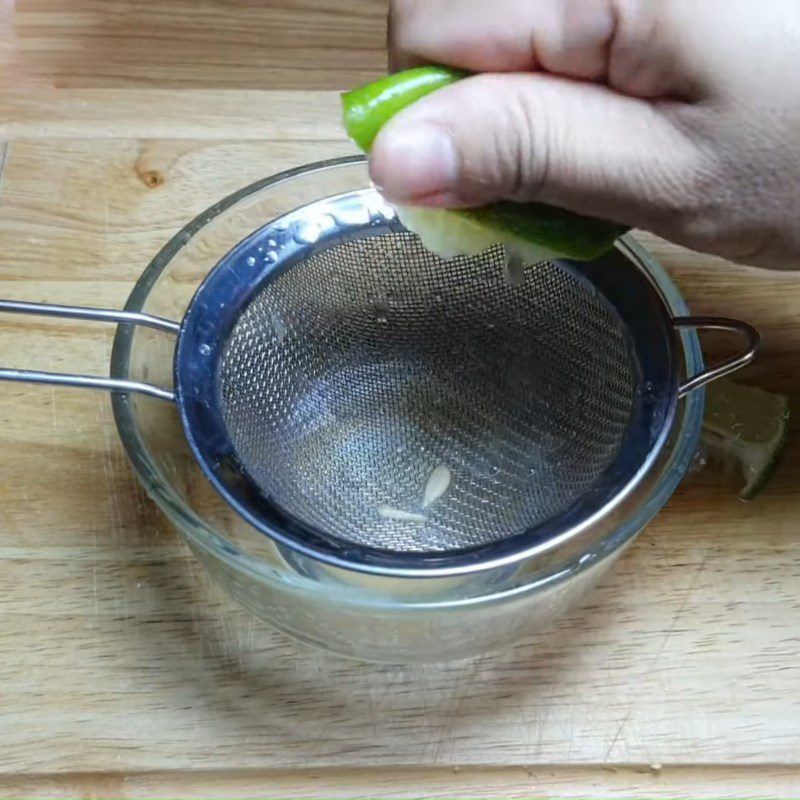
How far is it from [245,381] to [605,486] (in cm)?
28

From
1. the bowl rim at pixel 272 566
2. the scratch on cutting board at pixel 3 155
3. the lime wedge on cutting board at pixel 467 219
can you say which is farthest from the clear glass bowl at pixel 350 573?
the scratch on cutting board at pixel 3 155

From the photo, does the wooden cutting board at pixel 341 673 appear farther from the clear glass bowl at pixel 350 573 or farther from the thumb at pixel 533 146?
the thumb at pixel 533 146

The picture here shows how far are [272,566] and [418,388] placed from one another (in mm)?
275

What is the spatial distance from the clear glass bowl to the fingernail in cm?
23

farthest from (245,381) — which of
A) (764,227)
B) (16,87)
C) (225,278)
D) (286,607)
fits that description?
(16,87)

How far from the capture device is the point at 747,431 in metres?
0.74

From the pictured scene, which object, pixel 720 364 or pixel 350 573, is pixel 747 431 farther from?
pixel 350 573

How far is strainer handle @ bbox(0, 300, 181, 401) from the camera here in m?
0.59

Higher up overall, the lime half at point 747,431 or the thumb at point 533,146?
the thumb at point 533,146

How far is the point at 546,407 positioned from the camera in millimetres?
782

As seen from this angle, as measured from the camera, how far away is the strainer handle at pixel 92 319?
0.59 m

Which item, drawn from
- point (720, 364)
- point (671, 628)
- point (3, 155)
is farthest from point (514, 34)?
point (3, 155)

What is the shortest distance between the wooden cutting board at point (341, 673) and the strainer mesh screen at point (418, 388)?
0.10 m

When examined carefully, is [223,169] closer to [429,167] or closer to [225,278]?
[225,278]
